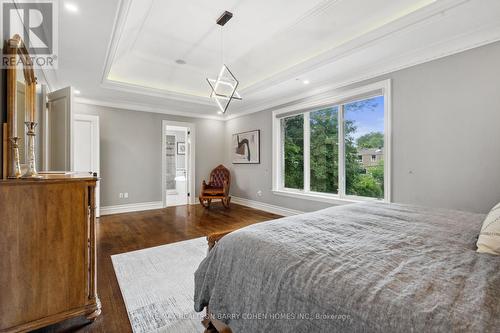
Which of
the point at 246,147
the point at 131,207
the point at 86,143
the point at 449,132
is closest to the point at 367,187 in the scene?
the point at 449,132

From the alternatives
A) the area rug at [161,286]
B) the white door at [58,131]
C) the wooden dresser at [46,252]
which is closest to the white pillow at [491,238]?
the area rug at [161,286]

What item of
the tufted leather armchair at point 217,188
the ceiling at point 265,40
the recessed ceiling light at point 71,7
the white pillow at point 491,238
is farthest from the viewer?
the tufted leather armchair at point 217,188

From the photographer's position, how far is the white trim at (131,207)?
16.4 feet

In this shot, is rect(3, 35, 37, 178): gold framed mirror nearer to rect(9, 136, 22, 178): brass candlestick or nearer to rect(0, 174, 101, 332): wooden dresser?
rect(9, 136, 22, 178): brass candlestick

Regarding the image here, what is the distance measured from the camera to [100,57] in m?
3.04

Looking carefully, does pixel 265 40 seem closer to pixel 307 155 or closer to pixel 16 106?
pixel 307 155

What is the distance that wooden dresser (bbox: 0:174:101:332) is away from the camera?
140 centimetres

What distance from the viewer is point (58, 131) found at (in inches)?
110

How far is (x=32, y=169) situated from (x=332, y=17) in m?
3.10

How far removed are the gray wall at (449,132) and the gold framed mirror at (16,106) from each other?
3.87 metres

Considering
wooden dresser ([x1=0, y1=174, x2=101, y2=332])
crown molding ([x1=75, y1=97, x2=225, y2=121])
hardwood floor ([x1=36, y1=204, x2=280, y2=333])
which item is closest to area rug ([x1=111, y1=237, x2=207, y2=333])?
hardwood floor ([x1=36, y1=204, x2=280, y2=333])

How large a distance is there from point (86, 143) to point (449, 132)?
577 centimetres

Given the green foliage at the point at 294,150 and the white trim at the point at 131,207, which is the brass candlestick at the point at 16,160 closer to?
the white trim at the point at 131,207

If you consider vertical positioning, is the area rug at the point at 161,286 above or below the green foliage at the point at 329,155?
below
